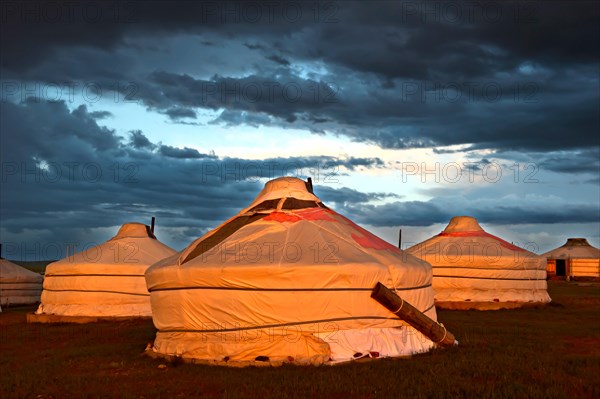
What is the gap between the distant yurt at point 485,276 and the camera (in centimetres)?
1836

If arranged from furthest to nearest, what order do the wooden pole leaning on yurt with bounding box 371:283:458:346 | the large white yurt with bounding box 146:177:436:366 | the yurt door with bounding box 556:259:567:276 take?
the yurt door with bounding box 556:259:567:276 → the wooden pole leaning on yurt with bounding box 371:283:458:346 → the large white yurt with bounding box 146:177:436:366

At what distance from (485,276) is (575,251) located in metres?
26.4

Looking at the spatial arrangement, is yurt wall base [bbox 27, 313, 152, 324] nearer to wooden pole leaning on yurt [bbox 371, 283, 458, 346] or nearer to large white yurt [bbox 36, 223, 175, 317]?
large white yurt [bbox 36, 223, 175, 317]

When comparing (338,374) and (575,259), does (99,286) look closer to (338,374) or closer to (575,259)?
(338,374)

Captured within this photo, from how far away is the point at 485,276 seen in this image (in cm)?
1844

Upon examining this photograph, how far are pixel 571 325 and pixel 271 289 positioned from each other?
7966 mm

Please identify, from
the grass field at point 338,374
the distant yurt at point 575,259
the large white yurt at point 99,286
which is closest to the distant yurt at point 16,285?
the large white yurt at point 99,286

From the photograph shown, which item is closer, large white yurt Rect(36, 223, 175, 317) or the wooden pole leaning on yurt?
the wooden pole leaning on yurt

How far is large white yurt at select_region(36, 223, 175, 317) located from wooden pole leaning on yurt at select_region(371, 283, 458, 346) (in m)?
9.13

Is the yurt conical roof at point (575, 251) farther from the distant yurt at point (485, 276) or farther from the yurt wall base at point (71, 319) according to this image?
the yurt wall base at point (71, 319)

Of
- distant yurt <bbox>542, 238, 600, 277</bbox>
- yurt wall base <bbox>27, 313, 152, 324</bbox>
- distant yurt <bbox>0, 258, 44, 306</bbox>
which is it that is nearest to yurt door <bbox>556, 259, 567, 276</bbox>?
distant yurt <bbox>542, 238, 600, 277</bbox>

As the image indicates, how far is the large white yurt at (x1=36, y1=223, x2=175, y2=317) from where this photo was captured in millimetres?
16719

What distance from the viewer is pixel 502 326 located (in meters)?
13.5

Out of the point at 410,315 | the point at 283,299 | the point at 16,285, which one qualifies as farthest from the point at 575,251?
the point at 283,299
